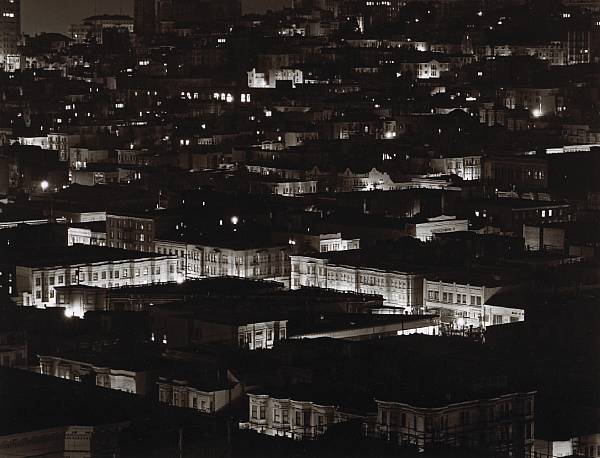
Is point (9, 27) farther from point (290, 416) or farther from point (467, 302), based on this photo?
point (290, 416)

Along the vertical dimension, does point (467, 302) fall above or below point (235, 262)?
below

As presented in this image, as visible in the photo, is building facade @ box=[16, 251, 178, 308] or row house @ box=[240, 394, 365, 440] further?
building facade @ box=[16, 251, 178, 308]

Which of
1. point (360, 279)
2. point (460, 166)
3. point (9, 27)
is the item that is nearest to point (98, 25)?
point (9, 27)

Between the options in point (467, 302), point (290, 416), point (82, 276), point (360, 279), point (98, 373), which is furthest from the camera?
point (82, 276)

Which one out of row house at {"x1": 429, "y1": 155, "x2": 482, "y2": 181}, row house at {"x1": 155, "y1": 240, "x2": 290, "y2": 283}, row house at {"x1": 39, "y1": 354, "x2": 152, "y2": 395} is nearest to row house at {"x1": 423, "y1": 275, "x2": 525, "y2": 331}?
row house at {"x1": 155, "y1": 240, "x2": 290, "y2": 283}

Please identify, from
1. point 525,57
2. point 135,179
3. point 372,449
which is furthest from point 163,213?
point 525,57

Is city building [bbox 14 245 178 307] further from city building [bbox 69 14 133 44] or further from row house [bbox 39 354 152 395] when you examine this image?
city building [bbox 69 14 133 44]

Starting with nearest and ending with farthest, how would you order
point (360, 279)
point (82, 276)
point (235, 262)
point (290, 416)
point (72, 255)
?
point (290, 416) → point (360, 279) → point (82, 276) → point (72, 255) → point (235, 262)

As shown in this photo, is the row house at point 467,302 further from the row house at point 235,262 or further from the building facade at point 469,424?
the building facade at point 469,424
